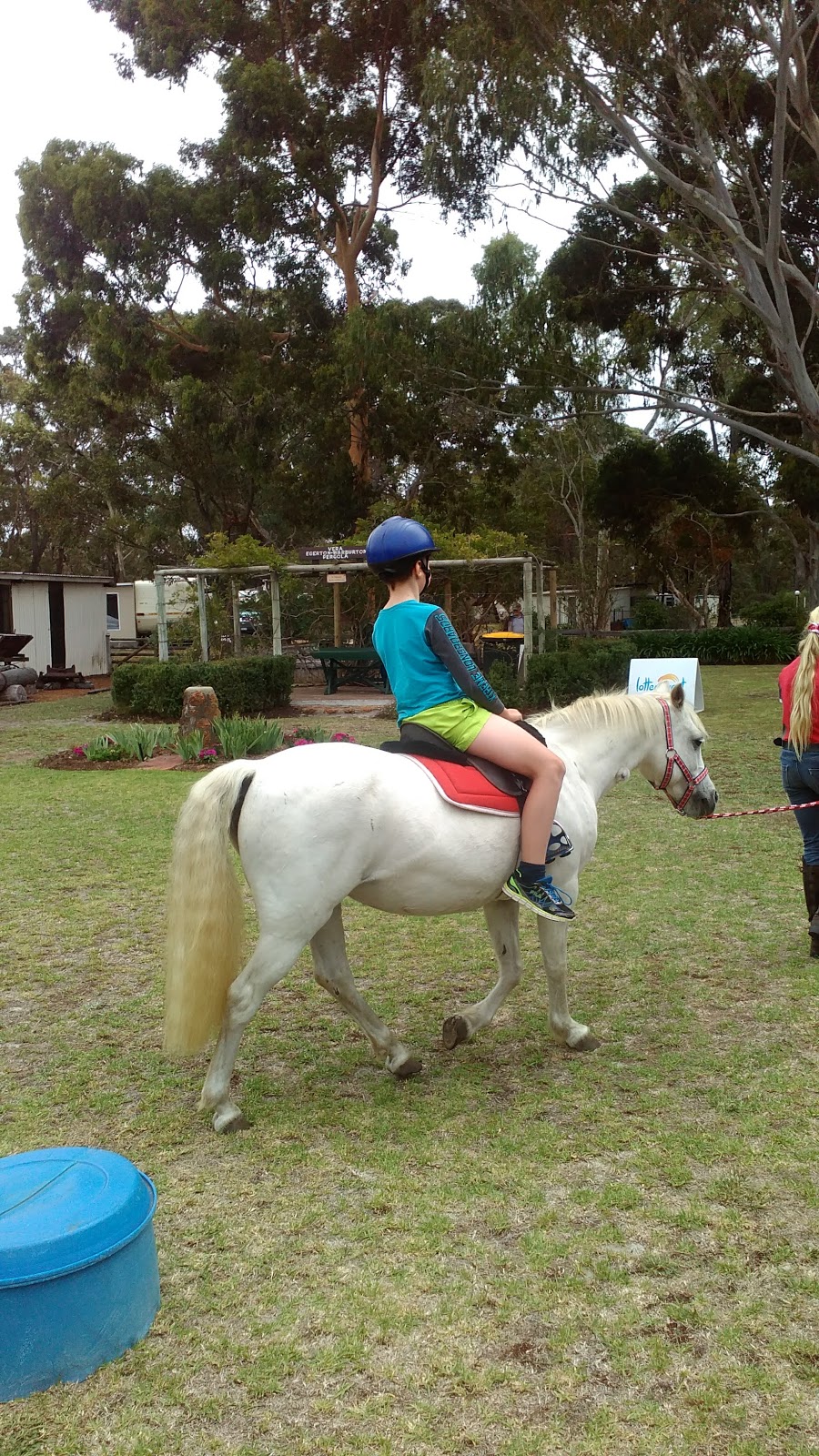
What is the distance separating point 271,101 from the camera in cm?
2531

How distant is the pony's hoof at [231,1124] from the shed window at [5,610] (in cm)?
2492

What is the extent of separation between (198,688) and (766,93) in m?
15.2

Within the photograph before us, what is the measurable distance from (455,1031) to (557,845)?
98 cm

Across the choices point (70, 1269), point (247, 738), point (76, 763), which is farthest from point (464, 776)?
point (76, 763)

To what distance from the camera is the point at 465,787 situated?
389 cm

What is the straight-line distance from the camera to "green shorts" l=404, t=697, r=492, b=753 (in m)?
3.90

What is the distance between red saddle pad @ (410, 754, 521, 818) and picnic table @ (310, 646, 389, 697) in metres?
17.4

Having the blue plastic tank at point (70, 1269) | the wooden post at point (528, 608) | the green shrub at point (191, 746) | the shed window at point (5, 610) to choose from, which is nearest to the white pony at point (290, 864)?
the blue plastic tank at point (70, 1269)

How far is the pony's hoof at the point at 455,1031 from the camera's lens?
14.5 feet

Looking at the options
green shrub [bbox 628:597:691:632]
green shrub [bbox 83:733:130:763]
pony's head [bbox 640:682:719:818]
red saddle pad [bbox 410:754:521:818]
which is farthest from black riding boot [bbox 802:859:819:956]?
green shrub [bbox 628:597:691:632]

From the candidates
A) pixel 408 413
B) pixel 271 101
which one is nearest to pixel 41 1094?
pixel 408 413

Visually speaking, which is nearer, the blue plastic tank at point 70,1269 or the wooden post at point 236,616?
the blue plastic tank at point 70,1269

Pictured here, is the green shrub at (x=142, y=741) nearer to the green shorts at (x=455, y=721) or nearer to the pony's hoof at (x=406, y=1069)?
the pony's hoof at (x=406, y=1069)

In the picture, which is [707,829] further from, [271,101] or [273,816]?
[271,101]
